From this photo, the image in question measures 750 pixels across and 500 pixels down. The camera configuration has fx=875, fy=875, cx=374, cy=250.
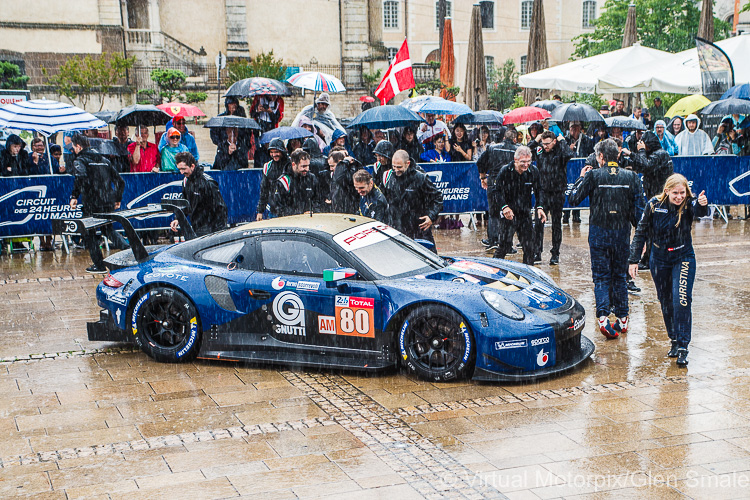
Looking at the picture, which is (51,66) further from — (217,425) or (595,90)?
(217,425)

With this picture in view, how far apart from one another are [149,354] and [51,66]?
35472 mm

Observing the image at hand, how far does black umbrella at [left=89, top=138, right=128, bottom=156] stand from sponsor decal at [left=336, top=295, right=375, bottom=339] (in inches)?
308

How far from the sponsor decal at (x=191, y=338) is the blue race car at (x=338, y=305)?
10 millimetres

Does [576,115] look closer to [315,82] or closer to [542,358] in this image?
[315,82]

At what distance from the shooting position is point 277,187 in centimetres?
1095

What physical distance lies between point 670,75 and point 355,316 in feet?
48.8

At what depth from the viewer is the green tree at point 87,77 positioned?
35.9 meters

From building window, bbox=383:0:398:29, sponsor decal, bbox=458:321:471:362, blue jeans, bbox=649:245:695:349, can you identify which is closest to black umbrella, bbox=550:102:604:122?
blue jeans, bbox=649:245:695:349

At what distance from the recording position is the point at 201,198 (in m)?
10.1

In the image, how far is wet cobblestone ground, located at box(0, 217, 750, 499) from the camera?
5.32 m

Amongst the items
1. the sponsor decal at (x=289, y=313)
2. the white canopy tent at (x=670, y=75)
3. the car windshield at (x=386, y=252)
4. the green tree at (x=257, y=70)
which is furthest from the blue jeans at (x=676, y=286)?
the green tree at (x=257, y=70)

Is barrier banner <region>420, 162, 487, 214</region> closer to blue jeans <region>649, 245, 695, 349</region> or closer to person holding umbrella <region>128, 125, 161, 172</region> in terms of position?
person holding umbrella <region>128, 125, 161, 172</region>

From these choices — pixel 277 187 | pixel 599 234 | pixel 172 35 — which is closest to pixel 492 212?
pixel 277 187

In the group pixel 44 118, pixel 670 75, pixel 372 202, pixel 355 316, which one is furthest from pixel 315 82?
pixel 355 316
